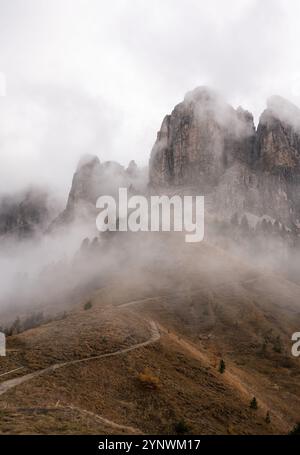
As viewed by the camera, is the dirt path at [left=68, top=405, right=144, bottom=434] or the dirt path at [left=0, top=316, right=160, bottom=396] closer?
the dirt path at [left=68, top=405, right=144, bottom=434]

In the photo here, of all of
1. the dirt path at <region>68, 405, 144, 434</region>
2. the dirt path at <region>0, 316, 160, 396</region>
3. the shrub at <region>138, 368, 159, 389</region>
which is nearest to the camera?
the dirt path at <region>68, 405, 144, 434</region>

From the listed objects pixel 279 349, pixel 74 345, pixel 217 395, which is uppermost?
pixel 74 345

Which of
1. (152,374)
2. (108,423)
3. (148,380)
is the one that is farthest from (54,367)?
(108,423)

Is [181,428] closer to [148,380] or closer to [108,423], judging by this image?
[108,423]

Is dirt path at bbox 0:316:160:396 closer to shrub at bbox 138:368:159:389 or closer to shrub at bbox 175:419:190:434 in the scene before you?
shrub at bbox 138:368:159:389

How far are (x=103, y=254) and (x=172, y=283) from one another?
70170 mm

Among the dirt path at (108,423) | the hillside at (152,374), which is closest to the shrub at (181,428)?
the hillside at (152,374)

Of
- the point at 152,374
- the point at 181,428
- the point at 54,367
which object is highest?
the point at 54,367

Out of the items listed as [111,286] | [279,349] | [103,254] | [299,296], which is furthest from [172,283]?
[103,254]

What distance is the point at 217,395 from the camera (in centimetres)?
4762

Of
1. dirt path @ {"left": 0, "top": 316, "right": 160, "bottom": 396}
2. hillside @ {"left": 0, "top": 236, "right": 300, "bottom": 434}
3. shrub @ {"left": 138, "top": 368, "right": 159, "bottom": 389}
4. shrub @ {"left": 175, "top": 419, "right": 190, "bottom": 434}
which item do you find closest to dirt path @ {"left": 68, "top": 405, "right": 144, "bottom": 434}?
hillside @ {"left": 0, "top": 236, "right": 300, "bottom": 434}
